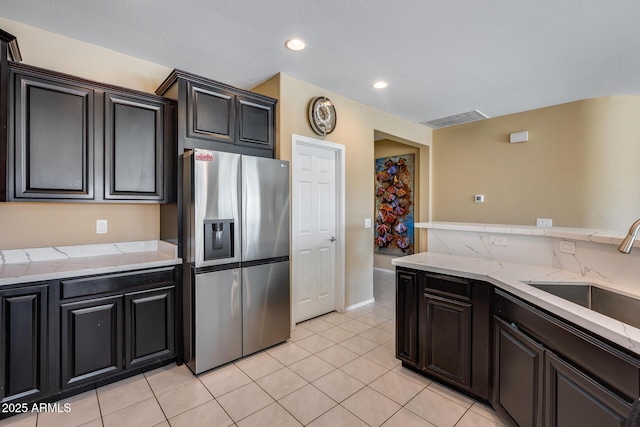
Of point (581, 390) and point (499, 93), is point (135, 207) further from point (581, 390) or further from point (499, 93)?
point (499, 93)

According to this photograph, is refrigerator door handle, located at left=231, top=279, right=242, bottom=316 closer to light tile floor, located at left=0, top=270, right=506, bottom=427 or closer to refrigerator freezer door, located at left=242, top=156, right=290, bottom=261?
refrigerator freezer door, located at left=242, top=156, right=290, bottom=261

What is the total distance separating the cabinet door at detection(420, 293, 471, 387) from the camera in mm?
2029

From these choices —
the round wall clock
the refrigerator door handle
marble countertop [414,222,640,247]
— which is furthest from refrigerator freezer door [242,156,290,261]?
marble countertop [414,222,640,247]

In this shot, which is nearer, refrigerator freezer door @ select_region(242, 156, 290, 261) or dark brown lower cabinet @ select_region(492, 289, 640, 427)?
dark brown lower cabinet @ select_region(492, 289, 640, 427)

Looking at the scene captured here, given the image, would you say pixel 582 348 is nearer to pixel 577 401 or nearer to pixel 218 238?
pixel 577 401

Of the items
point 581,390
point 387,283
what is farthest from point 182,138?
point 387,283

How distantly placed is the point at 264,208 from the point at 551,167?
156 inches

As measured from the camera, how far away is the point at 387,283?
5188 mm

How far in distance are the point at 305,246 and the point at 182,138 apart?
5.66 feet

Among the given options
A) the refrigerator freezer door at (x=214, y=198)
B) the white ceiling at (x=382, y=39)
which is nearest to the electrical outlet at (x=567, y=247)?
the white ceiling at (x=382, y=39)

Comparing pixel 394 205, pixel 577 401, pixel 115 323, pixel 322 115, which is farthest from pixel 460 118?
pixel 115 323

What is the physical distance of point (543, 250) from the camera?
213cm

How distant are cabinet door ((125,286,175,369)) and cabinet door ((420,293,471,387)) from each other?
2.05 metres

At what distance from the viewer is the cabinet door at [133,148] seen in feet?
7.93
